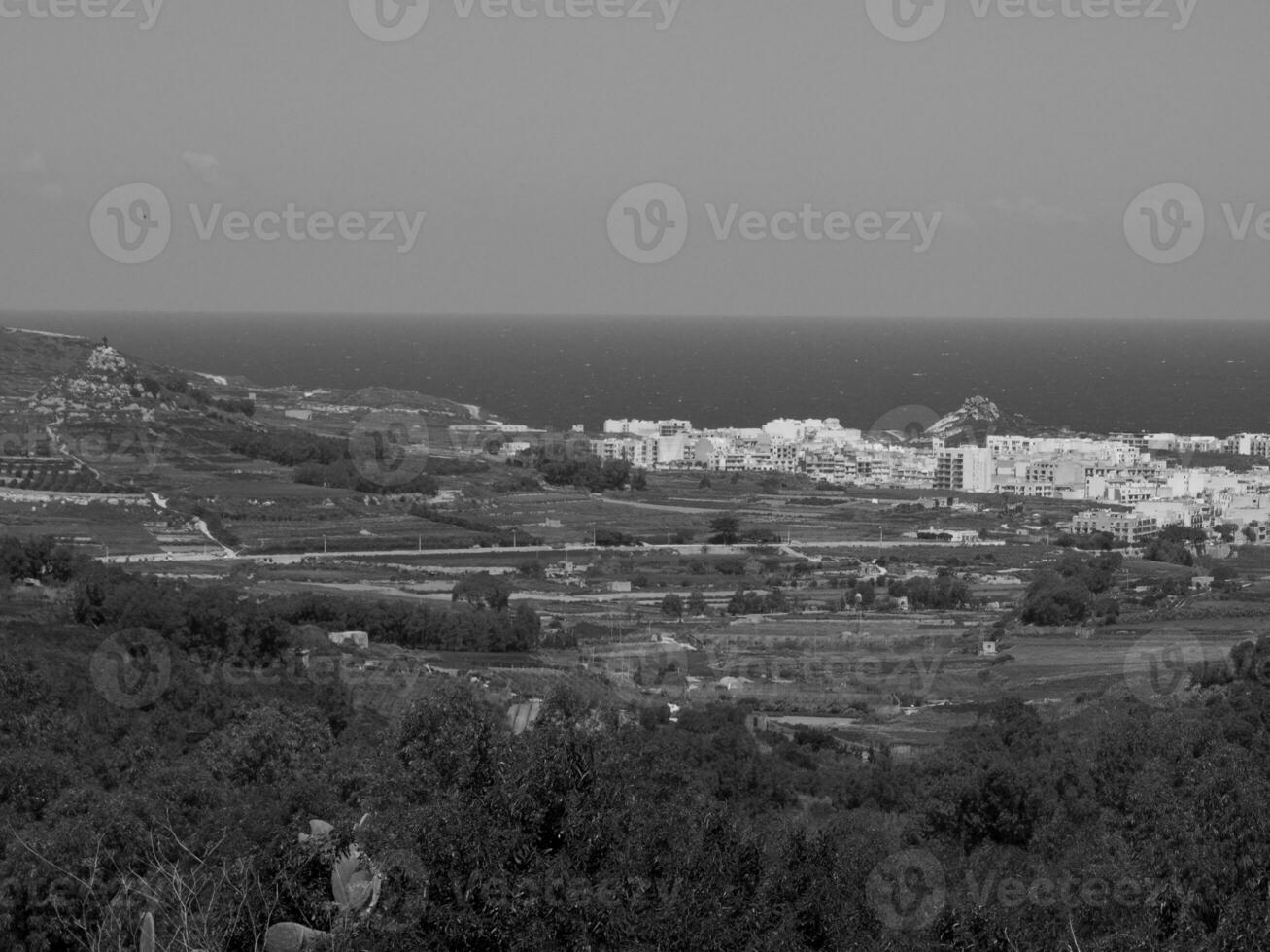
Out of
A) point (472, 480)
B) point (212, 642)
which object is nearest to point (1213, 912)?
point (212, 642)

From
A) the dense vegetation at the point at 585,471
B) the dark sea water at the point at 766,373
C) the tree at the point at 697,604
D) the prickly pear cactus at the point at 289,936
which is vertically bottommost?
the tree at the point at 697,604

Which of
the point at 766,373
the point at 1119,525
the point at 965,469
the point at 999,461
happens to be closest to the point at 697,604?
the point at 1119,525

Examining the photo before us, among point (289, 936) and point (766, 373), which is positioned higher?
point (766, 373)

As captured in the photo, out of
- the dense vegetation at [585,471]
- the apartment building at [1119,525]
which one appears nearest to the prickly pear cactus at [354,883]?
the apartment building at [1119,525]

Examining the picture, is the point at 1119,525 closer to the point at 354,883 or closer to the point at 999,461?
the point at 999,461

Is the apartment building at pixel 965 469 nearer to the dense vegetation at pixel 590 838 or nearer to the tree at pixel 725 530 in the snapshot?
the tree at pixel 725 530

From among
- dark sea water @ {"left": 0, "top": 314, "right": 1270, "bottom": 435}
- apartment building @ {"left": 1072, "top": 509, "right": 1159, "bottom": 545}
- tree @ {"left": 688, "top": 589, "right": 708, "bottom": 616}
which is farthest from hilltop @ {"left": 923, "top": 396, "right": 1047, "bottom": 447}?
tree @ {"left": 688, "top": 589, "right": 708, "bottom": 616}
